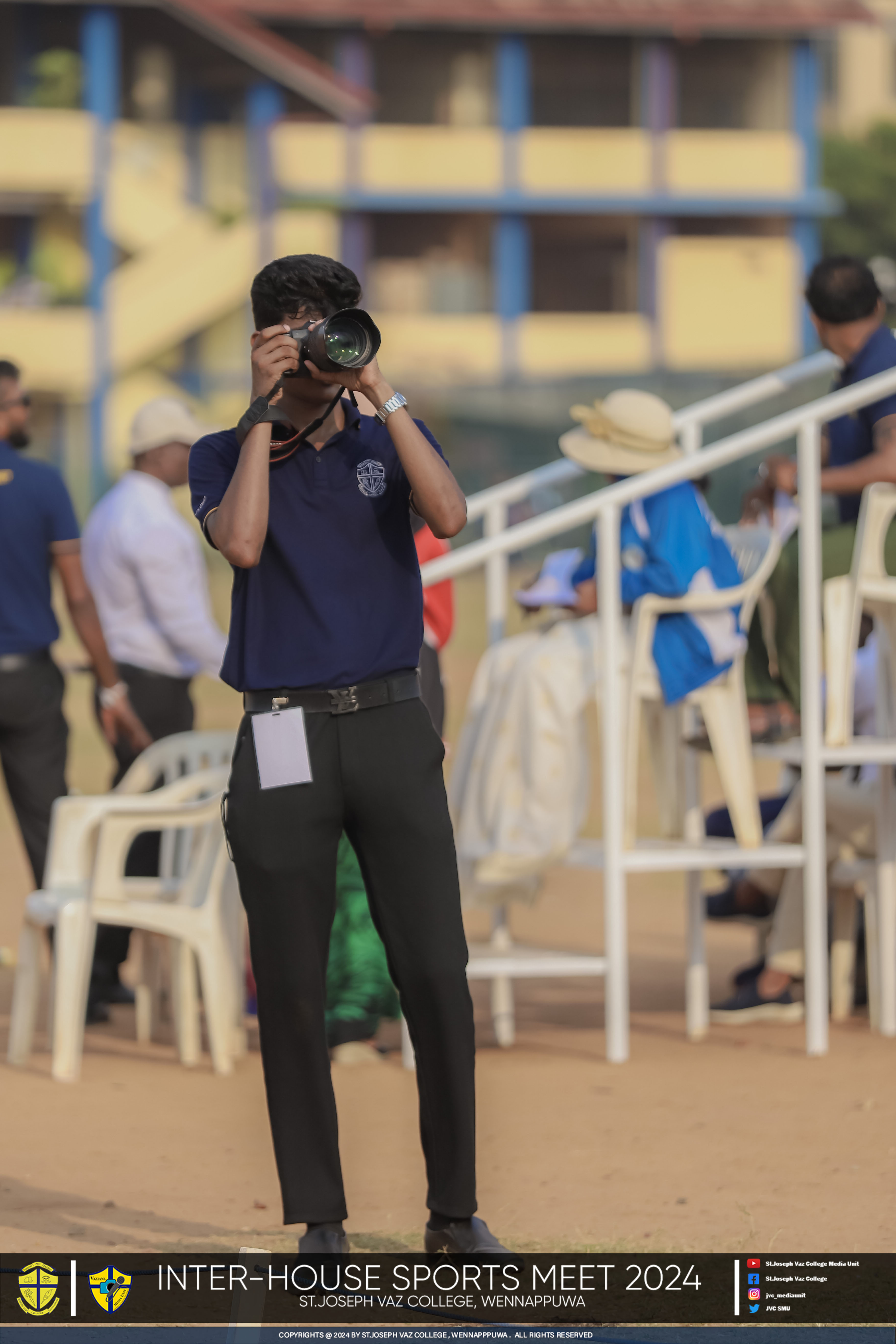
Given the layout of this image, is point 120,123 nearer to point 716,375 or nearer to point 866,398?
point 716,375

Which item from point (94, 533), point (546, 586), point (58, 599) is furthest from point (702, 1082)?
point (58, 599)

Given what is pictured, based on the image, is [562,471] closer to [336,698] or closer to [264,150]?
[336,698]

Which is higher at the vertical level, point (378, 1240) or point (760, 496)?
point (760, 496)

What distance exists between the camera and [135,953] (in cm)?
857

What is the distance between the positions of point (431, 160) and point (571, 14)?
3.12 meters

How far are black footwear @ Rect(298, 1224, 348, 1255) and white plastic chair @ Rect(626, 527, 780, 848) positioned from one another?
254 cm

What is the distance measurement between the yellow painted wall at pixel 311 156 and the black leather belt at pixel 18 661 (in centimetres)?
2531

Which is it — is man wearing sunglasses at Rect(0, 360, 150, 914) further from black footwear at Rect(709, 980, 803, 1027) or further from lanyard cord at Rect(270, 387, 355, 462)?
lanyard cord at Rect(270, 387, 355, 462)

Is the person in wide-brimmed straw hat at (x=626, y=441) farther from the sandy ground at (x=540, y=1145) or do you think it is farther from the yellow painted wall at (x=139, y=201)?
the yellow painted wall at (x=139, y=201)

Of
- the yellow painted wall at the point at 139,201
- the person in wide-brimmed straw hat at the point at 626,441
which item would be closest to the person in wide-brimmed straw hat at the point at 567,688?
the person in wide-brimmed straw hat at the point at 626,441

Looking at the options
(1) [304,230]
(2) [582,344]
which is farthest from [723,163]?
(1) [304,230]

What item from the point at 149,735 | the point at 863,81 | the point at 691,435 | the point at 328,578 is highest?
the point at 863,81

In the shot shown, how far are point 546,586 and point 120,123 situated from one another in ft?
84.2

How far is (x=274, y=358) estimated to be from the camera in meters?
3.80
